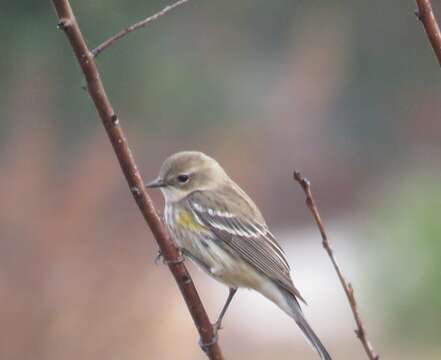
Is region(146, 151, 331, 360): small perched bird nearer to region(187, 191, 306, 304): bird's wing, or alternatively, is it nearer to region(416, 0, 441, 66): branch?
region(187, 191, 306, 304): bird's wing

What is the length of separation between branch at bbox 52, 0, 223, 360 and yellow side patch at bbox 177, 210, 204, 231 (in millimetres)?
1311

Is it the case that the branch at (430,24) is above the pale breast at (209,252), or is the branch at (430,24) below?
above

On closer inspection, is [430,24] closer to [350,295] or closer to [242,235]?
[350,295]

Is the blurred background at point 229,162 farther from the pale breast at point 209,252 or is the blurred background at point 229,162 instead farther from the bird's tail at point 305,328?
the bird's tail at point 305,328

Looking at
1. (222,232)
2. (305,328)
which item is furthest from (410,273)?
(305,328)

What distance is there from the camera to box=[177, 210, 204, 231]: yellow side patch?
438 cm

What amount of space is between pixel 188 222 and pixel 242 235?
0.87ft

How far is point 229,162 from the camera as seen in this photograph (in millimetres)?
16500

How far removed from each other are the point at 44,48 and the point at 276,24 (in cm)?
969

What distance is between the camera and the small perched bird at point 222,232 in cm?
430

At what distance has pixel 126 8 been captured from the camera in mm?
14344

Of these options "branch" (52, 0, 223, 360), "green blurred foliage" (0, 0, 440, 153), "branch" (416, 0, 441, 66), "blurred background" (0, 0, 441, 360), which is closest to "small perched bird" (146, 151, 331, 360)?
"branch" (52, 0, 223, 360)

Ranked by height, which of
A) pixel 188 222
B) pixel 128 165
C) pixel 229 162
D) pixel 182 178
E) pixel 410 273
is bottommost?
pixel 410 273

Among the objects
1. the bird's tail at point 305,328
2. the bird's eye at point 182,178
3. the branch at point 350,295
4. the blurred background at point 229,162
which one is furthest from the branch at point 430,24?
the blurred background at point 229,162
